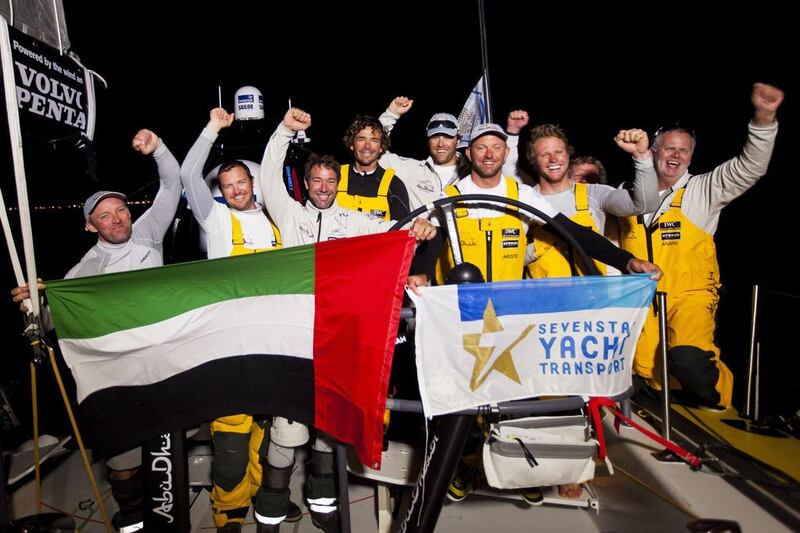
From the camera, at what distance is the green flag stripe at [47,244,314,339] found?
7.05ft

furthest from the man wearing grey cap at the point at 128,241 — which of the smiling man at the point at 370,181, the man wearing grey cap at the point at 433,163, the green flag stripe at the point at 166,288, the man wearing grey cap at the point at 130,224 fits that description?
the man wearing grey cap at the point at 433,163

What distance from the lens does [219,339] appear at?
7.22 feet

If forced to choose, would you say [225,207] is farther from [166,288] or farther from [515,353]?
[515,353]

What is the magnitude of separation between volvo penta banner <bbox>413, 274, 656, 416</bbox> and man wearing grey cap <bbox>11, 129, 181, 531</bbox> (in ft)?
7.14

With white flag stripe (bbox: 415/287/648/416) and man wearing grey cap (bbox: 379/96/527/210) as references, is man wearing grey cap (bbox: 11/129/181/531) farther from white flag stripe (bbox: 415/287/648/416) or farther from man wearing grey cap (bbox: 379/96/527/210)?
white flag stripe (bbox: 415/287/648/416)

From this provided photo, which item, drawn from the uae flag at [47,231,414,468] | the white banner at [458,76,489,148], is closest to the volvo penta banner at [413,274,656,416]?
the uae flag at [47,231,414,468]

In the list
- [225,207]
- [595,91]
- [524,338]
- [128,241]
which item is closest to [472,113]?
[225,207]

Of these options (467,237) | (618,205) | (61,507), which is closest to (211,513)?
(61,507)

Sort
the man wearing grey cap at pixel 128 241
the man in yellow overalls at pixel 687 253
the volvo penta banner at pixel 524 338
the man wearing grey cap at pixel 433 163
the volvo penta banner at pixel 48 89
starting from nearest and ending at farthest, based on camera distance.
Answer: the volvo penta banner at pixel 524 338 → the volvo penta banner at pixel 48 89 → the man wearing grey cap at pixel 128 241 → the man in yellow overalls at pixel 687 253 → the man wearing grey cap at pixel 433 163

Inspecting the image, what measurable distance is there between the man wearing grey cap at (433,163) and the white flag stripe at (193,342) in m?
1.94

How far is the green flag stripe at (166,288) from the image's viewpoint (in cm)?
215

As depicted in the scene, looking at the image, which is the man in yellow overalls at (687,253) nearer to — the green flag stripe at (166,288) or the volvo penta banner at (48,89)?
the green flag stripe at (166,288)

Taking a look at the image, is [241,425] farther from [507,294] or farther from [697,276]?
[697,276]

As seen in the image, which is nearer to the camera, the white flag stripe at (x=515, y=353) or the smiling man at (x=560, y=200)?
the white flag stripe at (x=515, y=353)
